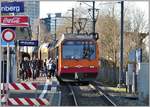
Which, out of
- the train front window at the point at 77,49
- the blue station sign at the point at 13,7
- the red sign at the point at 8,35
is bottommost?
the train front window at the point at 77,49

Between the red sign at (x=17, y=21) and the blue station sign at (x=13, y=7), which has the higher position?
the blue station sign at (x=13, y=7)

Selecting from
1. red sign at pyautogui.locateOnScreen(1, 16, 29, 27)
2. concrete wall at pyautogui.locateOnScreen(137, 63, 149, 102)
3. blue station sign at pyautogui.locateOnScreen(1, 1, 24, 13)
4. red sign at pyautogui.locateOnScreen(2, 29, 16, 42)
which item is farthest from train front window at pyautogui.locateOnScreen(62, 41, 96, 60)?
red sign at pyautogui.locateOnScreen(2, 29, 16, 42)

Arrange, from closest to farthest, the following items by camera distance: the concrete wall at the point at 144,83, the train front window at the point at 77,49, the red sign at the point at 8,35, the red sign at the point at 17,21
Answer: the red sign at the point at 8,35 < the red sign at the point at 17,21 < the concrete wall at the point at 144,83 < the train front window at the point at 77,49

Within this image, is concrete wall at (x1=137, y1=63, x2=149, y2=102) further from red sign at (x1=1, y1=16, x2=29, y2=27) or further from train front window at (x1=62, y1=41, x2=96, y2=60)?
train front window at (x1=62, y1=41, x2=96, y2=60)

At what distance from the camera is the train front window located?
3612cm

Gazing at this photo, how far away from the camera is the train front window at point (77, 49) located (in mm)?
36125

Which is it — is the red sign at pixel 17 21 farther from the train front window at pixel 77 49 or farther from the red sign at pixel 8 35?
the train front window at pixel 77 49

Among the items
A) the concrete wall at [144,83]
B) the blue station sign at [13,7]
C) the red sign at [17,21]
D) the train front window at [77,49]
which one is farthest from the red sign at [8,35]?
the train front window at [77,49]

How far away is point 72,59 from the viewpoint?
36.2m

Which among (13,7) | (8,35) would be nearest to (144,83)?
(13,7)

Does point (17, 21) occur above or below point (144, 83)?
above

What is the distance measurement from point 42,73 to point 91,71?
934 inches

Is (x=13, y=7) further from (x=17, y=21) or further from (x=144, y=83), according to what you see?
(x=144, y=83)

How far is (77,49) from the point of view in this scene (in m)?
36.2
